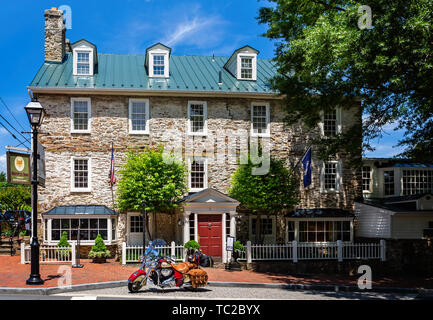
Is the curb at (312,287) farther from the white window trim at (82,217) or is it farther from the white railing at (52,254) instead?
the white window trim at (82,217)

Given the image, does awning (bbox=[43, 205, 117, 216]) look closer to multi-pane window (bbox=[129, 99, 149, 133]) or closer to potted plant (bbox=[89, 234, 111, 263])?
potted plant (bbox=[89, 234, 111, 263])

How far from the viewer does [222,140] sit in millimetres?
22938

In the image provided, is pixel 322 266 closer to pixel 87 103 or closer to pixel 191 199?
pixel 191 199

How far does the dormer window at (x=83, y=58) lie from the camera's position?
22.9 metres

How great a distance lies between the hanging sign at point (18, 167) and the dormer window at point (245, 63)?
13.3 m

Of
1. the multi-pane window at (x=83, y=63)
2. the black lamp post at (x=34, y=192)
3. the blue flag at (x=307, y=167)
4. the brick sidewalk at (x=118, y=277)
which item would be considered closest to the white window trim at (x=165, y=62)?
the multi-pane window at (x=83, y=63)

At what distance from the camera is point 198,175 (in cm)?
2275

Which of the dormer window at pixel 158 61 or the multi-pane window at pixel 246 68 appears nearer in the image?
the dormer window at pixel 158 61

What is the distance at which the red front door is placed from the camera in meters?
20.5

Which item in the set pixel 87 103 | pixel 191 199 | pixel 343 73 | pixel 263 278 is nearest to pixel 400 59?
pixel 343 73

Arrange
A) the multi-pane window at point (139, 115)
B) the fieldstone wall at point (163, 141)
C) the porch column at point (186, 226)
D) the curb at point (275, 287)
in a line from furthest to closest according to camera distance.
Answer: the multi-pane window at point (139, 115), the fieldstone wall at point (163, 141), the porch column at point (186, 226), the curb at point (275, 287)

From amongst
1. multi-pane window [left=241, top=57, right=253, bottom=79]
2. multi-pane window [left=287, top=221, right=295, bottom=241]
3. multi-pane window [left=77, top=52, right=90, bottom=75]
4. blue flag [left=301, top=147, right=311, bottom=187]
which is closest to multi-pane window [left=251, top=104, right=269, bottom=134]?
multi-pane window [left=241, top=57, right=253, bottom=79]

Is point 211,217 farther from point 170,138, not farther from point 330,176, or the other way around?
point 330,176

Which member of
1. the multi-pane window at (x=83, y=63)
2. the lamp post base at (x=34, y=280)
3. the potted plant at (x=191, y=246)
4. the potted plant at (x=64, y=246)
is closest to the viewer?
the lamp post base at (x=34, y=280)
